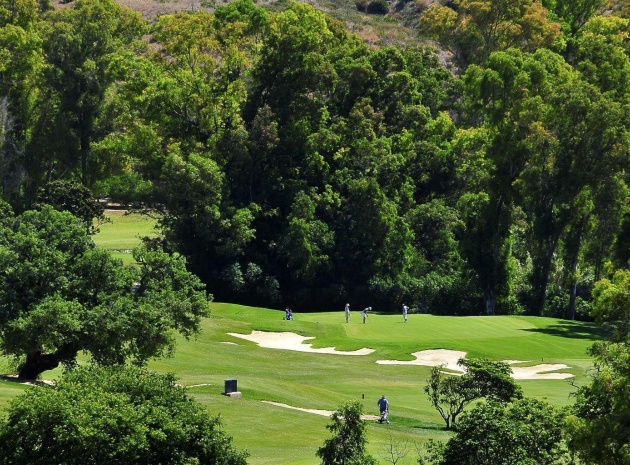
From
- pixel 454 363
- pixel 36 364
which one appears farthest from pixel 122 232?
pixel 36 364

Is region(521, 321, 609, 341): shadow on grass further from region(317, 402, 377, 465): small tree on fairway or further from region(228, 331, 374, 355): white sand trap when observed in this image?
region(317, 402, 377, 465): small tree on fairway

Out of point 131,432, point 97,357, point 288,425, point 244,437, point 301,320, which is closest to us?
point 131,432

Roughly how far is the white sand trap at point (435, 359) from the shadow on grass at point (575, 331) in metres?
11.8

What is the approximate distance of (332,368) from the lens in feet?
189

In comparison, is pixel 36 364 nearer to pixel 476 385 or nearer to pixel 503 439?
pixel 476 385

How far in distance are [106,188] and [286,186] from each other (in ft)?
37.8

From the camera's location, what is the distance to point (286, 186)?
292ft

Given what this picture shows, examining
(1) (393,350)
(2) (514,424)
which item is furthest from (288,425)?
(1) (393,350)

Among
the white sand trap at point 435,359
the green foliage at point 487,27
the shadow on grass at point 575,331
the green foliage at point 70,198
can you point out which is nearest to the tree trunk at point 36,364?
the white sand trap at point 435,359

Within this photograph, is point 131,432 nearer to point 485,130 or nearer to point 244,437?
point 244,437

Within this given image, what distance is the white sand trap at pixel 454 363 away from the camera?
58250 millimetres

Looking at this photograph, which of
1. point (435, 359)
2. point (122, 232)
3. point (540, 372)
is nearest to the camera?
point (540, 372)

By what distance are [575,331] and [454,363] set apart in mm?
16593

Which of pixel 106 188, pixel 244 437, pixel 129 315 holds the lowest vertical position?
pixel 244 437
